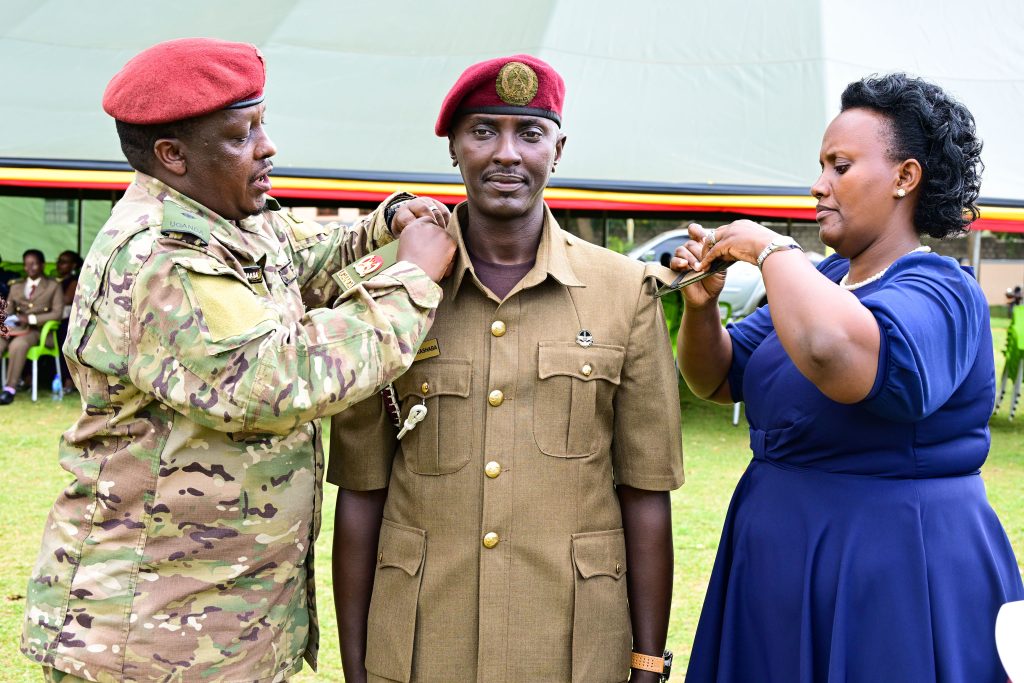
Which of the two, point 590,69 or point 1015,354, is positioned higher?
point 590,69

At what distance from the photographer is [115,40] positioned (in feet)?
39.2

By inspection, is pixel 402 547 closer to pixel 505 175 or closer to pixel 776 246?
pixel 505 175

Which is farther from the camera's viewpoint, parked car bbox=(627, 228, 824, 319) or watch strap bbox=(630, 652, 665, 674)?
parked car bbox=(627, 228, 824, 319)

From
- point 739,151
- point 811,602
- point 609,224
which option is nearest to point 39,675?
point 811,602

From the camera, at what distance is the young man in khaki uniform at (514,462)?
223 centimetres

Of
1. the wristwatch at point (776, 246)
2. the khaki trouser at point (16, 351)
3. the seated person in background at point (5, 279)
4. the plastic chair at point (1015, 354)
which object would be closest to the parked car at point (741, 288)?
the plastic chair at point (1015, 354)

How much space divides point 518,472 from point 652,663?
52 centimetres

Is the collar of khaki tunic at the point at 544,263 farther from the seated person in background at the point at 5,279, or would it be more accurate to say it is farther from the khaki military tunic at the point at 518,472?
the seated person in background at the point at 5,279

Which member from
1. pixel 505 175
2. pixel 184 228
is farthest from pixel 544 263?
Result: pixel 184 228

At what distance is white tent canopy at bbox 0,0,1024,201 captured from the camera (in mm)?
10078

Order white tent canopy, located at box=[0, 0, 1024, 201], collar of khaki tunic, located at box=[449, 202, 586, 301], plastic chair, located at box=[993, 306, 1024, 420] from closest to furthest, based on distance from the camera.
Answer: collar of khaki tunic, located at box=[449, 202, 586, 301] → plastic chair, located at box=[993, 306, 1024, 420] → white tent canopy, located at box=[0, 0, 1024, 201]

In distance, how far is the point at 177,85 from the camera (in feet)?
6.63

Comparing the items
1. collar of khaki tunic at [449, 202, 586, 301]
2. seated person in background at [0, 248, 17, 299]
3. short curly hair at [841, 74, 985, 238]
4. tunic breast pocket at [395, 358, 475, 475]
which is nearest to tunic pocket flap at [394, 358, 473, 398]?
tunic breast pocket at [395, 358, 475, 475]

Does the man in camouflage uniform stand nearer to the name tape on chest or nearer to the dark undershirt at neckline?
the name tape on chest
